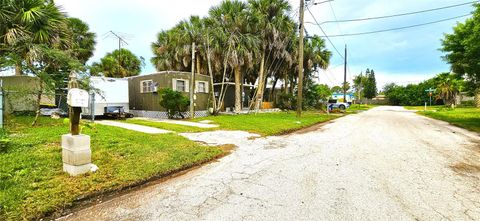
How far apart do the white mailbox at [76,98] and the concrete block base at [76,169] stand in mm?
969

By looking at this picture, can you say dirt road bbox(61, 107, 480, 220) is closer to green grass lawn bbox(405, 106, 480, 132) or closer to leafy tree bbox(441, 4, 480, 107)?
leafy tree bbox(441, 4, 480, 107)

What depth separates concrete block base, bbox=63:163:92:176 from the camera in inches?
148

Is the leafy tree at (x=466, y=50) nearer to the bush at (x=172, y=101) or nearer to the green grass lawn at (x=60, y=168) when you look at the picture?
the green grass lawn at (x=60, y=168)

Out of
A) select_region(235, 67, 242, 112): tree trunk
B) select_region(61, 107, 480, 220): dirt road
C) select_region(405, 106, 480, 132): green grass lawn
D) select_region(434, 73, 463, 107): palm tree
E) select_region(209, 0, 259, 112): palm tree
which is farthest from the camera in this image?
select_region(434, 73, 463, 107): palm tree

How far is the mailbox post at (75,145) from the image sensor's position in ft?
12.4

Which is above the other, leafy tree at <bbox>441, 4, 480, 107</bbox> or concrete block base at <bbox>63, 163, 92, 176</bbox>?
leafy tree at <bbox>441, 4, 480, 107</bbox>

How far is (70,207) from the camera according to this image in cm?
300

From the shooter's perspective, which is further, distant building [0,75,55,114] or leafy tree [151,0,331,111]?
leafy tree [151,0,331,111]

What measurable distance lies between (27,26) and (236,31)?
11.5 m

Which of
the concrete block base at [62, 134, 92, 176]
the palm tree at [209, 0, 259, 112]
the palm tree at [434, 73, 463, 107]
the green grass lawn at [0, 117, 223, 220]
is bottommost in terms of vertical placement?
the green grass lawn at [0, 117, 223, 220]

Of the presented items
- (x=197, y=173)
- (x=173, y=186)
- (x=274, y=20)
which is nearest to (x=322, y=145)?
(x=197, y=173)

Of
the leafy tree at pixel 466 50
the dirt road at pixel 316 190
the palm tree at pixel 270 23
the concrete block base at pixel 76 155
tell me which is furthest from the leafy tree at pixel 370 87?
the concrete block base at pixel 76 155

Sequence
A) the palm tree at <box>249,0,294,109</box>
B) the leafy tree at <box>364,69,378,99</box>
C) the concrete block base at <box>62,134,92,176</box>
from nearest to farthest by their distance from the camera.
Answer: the concrete block base at <box>62,134,92,176</box> → the palm tree at <box>249,0,294,109</box> → the leafy tree at <box>364,69,378,99</box>

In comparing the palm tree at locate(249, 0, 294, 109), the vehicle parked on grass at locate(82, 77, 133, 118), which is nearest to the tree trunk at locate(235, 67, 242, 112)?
the palm tree at locate(249, 0, 294, 109)
